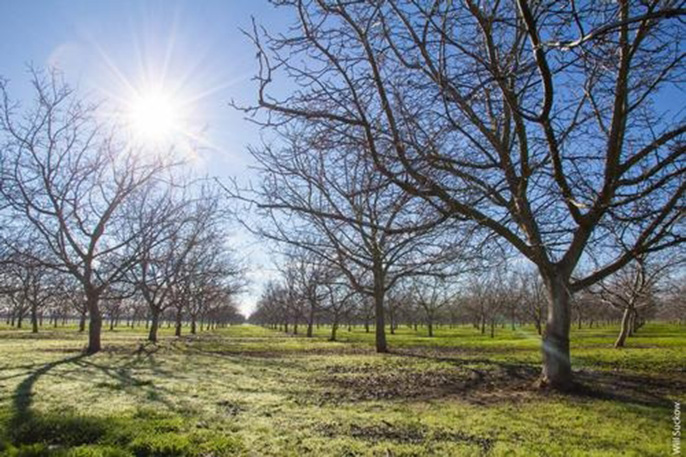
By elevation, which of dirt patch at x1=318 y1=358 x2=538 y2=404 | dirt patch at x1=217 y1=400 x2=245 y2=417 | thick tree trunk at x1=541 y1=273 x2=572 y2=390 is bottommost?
dirt patch at x1=318 y1=358 x2=538 y2=404

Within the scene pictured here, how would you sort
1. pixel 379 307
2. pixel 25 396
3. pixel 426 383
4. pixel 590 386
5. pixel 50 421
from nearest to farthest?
pixel 50 421
pixel 25 396
pixel 590 386
pixel 426 383
pixel 379 307

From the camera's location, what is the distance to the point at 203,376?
1260 centimetres

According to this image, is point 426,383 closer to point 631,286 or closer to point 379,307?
point 379,307

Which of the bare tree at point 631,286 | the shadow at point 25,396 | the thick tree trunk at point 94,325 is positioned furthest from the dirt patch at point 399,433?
the bare tree at point 631,286

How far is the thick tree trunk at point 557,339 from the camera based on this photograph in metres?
9.95

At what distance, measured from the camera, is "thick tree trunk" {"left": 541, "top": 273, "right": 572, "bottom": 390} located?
32.7ft

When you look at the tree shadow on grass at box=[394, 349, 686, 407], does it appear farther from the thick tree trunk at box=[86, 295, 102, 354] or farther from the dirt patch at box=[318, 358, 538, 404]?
the thick tree trunk at box=[86, 295, 102, 354]

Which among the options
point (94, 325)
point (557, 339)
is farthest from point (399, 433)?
point (94, 325)

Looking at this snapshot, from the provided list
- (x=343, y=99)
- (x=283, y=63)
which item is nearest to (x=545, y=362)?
(x=343, y=99)

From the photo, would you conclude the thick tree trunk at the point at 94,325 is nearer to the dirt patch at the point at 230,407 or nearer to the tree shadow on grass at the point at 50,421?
the tree shadow on grass at the point at 50,421

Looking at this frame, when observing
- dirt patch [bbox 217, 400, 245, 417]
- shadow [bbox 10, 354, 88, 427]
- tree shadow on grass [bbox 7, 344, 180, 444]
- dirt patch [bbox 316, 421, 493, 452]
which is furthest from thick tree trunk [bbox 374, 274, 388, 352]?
dirt patch [bbox 316, 421, 493, 452]

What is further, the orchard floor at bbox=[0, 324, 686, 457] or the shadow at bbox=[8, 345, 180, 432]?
the shadow at bbox=[8, 345, 180, 432]

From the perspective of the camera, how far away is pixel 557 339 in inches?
394

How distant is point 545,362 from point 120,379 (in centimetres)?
1062
